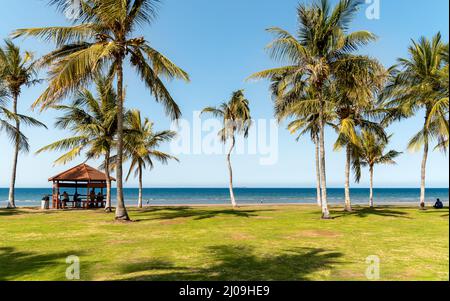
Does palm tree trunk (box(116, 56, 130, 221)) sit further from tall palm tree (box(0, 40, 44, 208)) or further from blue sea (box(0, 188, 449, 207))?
blue sea (box(0, 188, 449, 207))

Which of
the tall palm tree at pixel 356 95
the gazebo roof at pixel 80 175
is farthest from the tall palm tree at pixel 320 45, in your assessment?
the gazebo roof at pixel 80 175

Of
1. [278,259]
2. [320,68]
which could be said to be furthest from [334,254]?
[320,68]

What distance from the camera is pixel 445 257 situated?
731 centimetres

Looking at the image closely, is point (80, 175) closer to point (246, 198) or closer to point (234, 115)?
point (234, 115)

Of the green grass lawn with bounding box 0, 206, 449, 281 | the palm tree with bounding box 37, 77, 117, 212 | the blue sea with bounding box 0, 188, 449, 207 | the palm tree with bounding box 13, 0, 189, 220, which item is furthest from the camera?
the blue sea with bounding box 0, 188, 449, 207

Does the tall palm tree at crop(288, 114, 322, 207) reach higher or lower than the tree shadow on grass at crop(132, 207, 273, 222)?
higher

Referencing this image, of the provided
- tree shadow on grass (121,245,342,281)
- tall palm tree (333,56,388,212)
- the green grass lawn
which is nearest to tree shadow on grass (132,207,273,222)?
the green grass lawn

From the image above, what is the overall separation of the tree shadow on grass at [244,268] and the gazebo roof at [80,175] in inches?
854

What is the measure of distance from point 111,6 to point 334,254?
13.2m

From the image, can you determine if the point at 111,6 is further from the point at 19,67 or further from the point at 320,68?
the point at 19,67

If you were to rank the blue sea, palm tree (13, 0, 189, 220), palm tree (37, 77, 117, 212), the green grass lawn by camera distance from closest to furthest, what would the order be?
the green grass lawn, palm tree (13, 0, 189, 220), palm tree (37, 77, 117, 212), the blue sea

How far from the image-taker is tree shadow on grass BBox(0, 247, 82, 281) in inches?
247

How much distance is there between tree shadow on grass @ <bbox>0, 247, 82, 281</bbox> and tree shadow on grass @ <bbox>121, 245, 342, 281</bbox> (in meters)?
1.72
